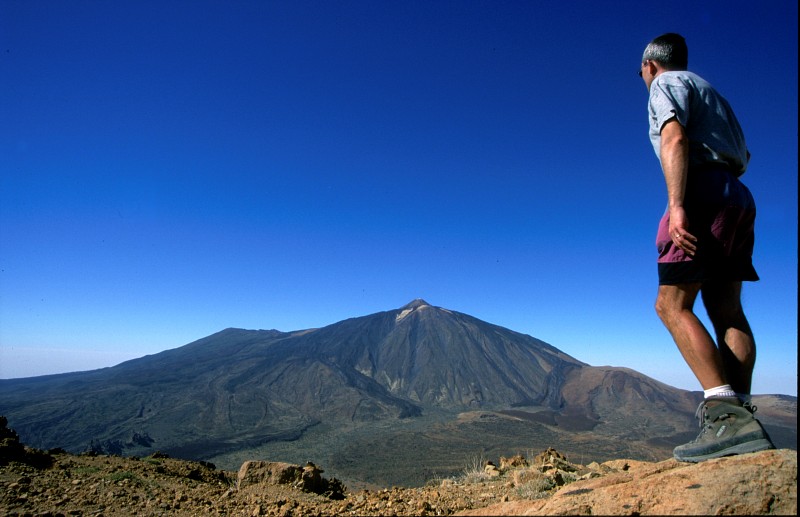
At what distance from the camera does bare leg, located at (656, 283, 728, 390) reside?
1.77 m

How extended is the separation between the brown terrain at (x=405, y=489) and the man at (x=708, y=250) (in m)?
0.16

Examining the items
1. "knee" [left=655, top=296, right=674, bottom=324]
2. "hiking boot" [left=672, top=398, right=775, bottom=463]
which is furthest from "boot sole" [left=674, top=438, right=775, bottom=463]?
"knee" [left=655, top=296, right=674, bottom=324]

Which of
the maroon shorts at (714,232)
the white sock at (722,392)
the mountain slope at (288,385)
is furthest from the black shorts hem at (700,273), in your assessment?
the mountain slope at (288,385)

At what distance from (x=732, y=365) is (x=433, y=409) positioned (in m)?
56.4

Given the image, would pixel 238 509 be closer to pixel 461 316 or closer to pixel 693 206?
pixel 693 206

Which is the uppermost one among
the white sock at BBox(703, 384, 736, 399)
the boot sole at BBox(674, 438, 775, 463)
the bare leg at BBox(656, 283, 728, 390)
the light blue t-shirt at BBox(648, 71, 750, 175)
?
the light blue t-shirt at BBox(648, 71, 750, 175)

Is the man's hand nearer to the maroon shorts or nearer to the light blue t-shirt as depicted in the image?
the maroon shorts

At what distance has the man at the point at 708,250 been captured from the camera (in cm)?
177

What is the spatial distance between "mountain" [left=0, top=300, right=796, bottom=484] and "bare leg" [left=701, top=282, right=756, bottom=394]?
78.5 feet

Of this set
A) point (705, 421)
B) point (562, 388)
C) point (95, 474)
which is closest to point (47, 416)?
point (95, 474)

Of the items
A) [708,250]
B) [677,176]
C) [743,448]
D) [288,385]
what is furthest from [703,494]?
[288,385]

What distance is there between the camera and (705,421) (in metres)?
1.82

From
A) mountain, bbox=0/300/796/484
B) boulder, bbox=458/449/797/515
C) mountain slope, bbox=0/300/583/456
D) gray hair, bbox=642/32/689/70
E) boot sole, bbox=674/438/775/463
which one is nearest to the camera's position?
boulder, bbox=458/449/797/515

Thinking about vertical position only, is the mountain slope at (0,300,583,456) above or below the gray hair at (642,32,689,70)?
below
